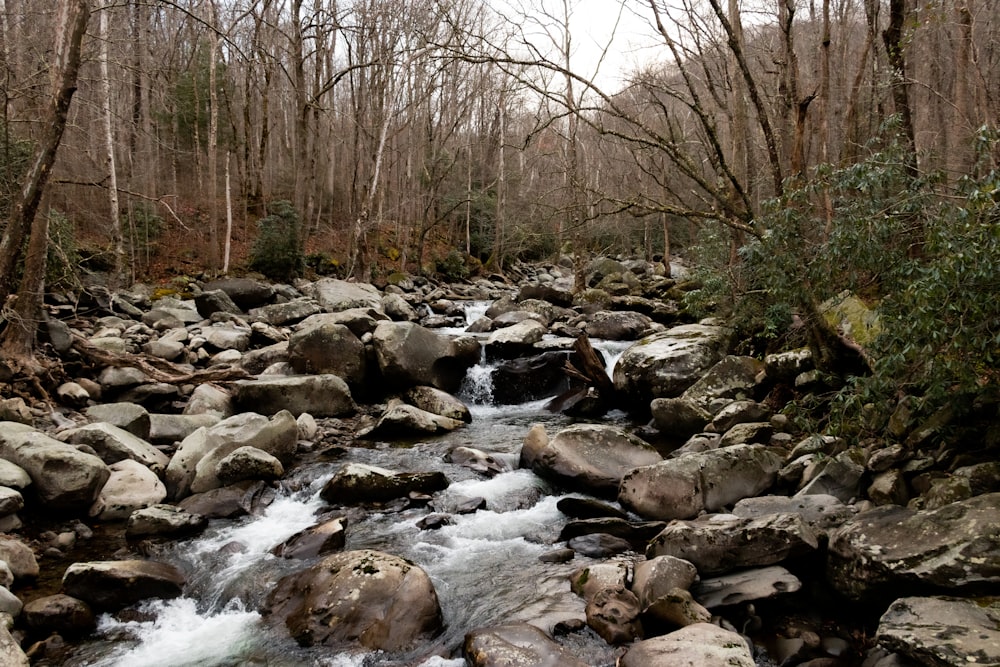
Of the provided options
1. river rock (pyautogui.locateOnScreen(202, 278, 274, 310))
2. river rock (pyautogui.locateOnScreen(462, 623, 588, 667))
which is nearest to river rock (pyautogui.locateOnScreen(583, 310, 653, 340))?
river rock (pyautogui.locateOnScreen(202, 278, 274, 310))

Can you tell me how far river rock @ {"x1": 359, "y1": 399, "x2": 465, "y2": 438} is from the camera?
29.6ft

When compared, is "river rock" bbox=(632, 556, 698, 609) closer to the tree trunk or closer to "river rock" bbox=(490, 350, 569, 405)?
the tree trunk

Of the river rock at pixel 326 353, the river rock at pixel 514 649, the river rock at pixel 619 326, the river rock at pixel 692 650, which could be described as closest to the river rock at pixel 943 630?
the river rock at pixel 692 650

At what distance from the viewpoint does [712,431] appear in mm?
7961

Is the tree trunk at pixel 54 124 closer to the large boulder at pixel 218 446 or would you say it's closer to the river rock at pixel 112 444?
the river rock at pixel 112 444

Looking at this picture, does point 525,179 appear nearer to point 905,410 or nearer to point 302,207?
point 302,207

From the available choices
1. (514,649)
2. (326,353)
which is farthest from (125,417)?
(514,649)

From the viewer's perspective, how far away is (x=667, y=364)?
9766mm

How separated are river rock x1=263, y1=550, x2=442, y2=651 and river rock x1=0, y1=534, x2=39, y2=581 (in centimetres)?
188

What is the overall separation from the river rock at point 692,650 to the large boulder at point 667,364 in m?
6.07

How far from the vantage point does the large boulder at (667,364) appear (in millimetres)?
9625

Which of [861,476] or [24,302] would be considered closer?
[861,476]

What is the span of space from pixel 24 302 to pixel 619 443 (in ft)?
26.3

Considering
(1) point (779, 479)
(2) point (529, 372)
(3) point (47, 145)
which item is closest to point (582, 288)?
(2) point (529, 372)
